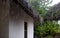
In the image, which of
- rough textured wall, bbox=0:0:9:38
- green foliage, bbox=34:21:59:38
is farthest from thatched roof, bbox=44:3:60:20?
rough textured wall, bbox=0:0:9:38

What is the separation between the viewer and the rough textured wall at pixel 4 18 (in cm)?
545

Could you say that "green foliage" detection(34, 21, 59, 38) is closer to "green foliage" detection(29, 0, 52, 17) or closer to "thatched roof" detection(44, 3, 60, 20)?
"thatched roof" detection(44, 3, 60, 20)

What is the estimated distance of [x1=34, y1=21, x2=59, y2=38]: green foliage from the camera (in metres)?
14.9

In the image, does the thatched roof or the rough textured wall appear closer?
Answer: the rough textured wall

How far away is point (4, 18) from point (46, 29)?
32.8ft

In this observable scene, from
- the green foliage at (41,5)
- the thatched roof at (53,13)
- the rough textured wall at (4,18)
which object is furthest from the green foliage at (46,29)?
the rough textured wall at (4,18)

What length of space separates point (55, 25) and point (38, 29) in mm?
1900

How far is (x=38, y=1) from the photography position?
51.9 ft

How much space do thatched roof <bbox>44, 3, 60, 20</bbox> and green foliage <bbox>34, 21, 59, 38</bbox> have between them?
0.85 metres

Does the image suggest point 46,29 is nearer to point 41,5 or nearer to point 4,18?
point 41,5

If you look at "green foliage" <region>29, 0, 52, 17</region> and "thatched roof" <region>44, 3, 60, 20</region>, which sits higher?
"green foliage" <region>29, 0, 52, 17</region>

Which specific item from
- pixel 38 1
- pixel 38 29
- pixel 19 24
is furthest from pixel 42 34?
pixel 19 24

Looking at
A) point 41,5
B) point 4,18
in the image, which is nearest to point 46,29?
point 41,5

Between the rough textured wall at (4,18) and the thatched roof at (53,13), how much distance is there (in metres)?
10.5
